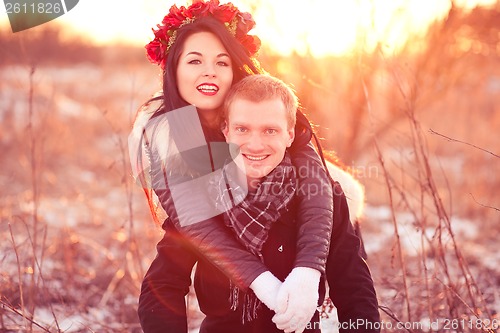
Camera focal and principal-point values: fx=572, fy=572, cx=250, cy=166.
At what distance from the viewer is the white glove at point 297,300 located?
1.85 m

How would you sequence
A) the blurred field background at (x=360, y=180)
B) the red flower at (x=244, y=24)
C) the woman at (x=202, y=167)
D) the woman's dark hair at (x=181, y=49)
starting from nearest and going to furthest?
1. the woman at (x=202, y=167)
2. the woman's dark hair at (x=181, y=49)
3. the red flower at (x=244, y=24)
4. the blurred field background at (x=360, y=180)

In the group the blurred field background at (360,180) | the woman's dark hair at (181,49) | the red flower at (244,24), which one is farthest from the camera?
the blurred field background at (360,180)

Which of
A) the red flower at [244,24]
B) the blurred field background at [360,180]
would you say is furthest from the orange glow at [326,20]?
the red flower at [244,24]

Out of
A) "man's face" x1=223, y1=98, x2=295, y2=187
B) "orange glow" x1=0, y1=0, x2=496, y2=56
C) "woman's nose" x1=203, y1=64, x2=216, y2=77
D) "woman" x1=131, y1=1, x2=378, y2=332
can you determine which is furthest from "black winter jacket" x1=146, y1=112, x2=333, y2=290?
"orange glow" x1=0, y1=0, x2=496, y2=56

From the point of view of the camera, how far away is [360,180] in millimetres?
6230

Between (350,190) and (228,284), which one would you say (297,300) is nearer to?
(228,284)

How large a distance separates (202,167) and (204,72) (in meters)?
0.38

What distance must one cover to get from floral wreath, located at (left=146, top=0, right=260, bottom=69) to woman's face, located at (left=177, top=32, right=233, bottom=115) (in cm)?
11

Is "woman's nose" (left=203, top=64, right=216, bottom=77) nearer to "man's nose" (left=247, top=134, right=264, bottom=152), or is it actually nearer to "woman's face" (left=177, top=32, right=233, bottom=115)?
"woman's face" (left=177, top=32, right=233, bottom=115)

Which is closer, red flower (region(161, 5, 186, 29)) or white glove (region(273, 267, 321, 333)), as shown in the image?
white glove (region(273, 267, 321, 333))

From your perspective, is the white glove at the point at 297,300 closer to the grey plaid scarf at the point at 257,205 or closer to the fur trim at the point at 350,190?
the grey plaid scarf at the point at 257,205

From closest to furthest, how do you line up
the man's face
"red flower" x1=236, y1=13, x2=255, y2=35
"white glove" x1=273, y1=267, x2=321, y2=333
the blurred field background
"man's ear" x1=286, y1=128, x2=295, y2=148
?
"white glove" x1=273, y1=267, x2=321, y2=333, the man's face, "man's ear" x1=286, y1=128, x2=295, y2=148, "red flower" x1=236, y1=13, x2=255, y2=35, the blurred field background

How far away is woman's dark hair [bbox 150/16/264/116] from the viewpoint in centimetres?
229

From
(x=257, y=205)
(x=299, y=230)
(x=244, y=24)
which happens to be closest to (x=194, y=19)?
(x=244, y=24)
